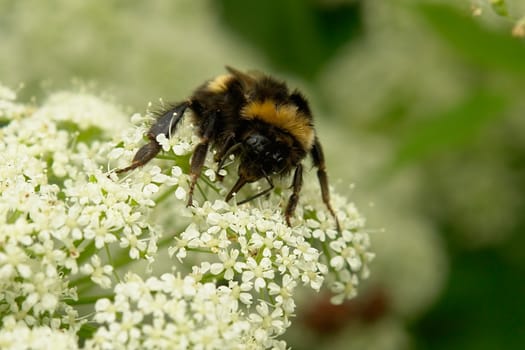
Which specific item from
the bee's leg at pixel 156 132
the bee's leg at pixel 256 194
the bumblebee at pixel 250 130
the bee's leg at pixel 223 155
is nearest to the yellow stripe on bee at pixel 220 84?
the bumblebee at pixel 250 130

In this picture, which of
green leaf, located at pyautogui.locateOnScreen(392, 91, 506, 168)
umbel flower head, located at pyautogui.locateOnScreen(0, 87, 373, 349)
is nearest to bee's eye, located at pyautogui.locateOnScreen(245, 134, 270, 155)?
umbel flower head, located at pyautogui.locateOnScreen(0, 87, 373, 349)

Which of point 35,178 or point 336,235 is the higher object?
point 35,178

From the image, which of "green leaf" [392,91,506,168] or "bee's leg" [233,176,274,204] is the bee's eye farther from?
"green leaf" [392,91,506,168]

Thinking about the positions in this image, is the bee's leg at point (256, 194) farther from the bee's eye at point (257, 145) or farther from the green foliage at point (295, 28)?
the green foliage at point (295, 28)

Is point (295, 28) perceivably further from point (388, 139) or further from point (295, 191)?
point (295, 191)

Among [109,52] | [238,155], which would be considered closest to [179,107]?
[238,155]

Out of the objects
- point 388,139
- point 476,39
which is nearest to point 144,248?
point 476,39

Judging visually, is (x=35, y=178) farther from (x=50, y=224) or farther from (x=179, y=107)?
(x=179, y=107)
